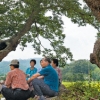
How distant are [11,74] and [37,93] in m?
0.88

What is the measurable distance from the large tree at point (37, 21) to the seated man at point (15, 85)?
34.0 ft

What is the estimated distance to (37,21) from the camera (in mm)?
21281

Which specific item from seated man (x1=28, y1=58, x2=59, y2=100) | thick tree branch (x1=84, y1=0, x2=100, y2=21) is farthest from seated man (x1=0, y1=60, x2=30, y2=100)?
thick tree branch (x1=84, y1=0, x2=100, y2=21)

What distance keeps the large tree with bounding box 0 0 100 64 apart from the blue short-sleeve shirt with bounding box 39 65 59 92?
Answer: 10.3 meters

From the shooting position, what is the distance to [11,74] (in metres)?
8.69

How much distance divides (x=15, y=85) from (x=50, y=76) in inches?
36.0

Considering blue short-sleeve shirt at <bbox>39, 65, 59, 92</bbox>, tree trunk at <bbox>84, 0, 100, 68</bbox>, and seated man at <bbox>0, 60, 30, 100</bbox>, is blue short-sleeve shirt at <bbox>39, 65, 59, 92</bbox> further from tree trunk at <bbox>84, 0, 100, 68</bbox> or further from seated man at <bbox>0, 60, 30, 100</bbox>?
tree trunk at <bbox>84, 0, 100, 68</bbox>

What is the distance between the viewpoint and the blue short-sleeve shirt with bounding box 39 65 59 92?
348 inches

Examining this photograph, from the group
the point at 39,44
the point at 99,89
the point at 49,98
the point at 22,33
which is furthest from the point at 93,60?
the point at 39,44

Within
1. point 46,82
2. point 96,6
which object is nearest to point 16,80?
point 46,82

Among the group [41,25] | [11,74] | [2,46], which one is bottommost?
[11,74]

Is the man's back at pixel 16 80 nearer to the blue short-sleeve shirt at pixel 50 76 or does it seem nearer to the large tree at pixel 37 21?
the blue short-sleeve shirt at pixel 50 76

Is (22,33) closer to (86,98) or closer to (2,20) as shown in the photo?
(2,20)

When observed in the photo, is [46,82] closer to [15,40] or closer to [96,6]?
[96,6]
